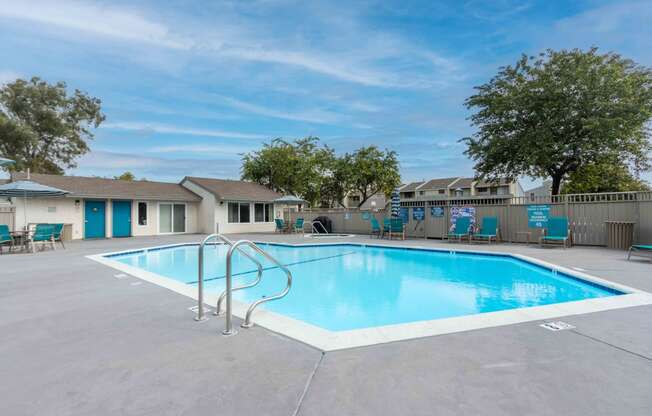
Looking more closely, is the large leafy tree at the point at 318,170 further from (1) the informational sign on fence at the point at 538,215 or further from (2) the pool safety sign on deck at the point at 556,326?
(2) the pool safety sign on deck at the point at 556,326

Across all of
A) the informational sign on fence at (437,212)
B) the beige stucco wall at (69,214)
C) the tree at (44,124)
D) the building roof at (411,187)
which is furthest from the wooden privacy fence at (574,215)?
the building roof at (411,187)

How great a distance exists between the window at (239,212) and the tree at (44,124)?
16.9 metres

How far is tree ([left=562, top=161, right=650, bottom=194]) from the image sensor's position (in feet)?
69.4

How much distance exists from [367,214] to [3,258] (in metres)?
13.9

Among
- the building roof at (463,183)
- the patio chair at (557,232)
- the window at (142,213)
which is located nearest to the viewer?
the patio chair at (557,232)

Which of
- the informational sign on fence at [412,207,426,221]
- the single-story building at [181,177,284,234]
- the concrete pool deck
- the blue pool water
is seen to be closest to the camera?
the concrete pool deck

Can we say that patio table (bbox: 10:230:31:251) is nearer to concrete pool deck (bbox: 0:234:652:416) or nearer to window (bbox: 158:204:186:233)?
window (bbox: 158:204:186:233)

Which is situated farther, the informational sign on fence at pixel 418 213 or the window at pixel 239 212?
the window at pixel 239 212

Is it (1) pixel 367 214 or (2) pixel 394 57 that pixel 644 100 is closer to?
(2) pixel 394 57

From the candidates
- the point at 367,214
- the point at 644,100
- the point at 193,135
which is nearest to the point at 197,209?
the point at 193,135

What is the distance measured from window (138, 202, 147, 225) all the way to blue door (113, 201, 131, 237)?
477mm

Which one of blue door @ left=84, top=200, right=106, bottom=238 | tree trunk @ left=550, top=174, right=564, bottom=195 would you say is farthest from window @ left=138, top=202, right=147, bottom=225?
tree trunk @ left=550, top=174, right=564, bottom=195

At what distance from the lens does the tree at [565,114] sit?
1639 cm

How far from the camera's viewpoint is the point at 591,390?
212 cm
